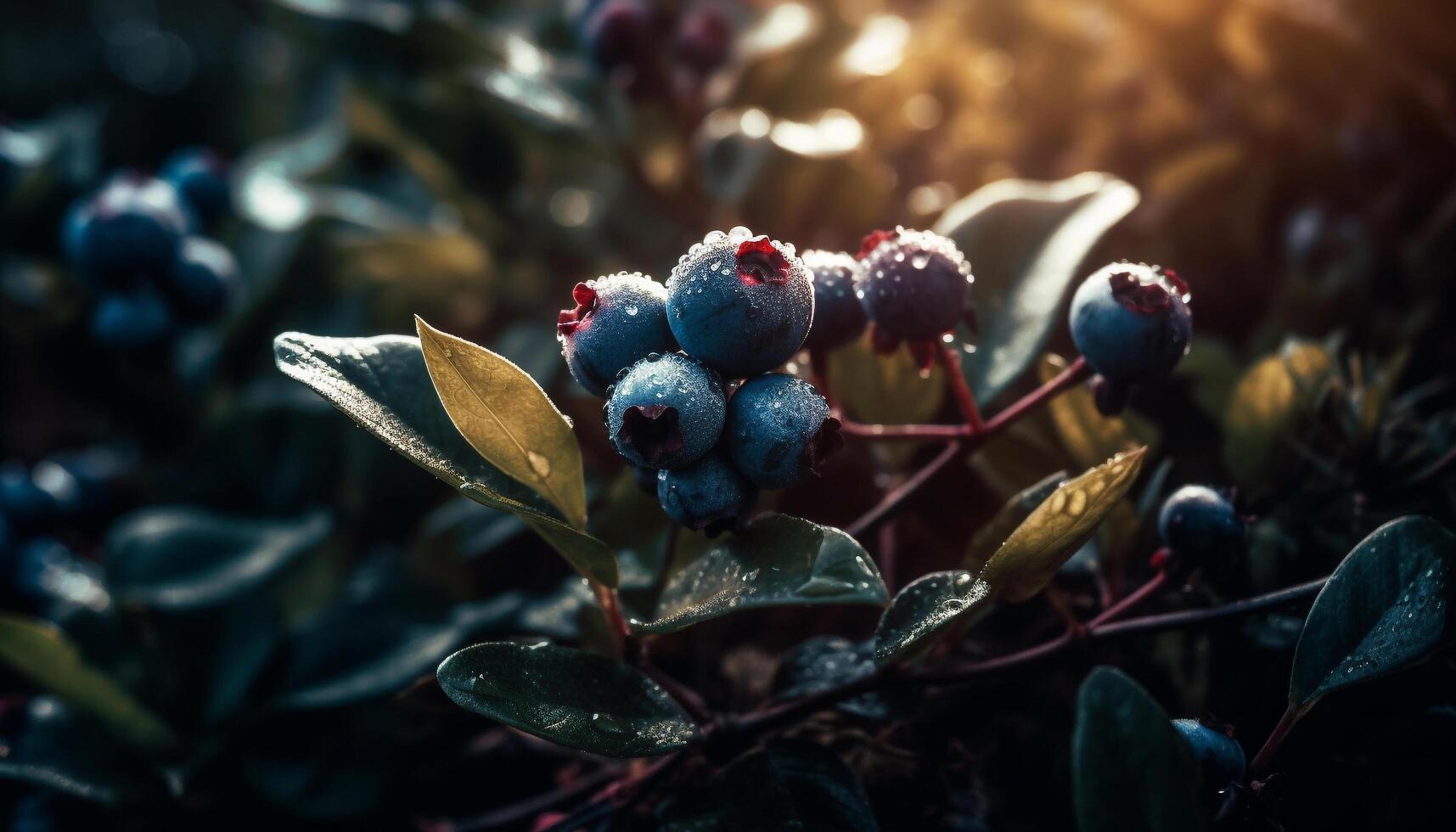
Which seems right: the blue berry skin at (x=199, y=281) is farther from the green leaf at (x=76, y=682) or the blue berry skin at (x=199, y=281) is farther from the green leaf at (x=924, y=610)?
the green leaf at (x=924, y=610)

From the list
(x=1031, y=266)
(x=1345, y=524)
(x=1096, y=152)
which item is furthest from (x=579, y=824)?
(x=1096, y=152)

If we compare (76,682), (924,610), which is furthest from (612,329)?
(76,682)

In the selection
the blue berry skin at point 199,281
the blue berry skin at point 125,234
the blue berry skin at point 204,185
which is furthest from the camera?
the blue berry skin at point 204,185

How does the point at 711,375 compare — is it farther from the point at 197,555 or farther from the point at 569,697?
the point at 197,555

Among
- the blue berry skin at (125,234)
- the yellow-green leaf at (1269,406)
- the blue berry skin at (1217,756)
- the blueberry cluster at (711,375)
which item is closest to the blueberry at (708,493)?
the blueberry cluster at (711,375)

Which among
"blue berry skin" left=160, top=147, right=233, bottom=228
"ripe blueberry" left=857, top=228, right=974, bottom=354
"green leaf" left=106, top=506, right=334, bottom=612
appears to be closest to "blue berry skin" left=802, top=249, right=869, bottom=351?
"ripe blueberry" left=857, top=228, right=974, bottom=354

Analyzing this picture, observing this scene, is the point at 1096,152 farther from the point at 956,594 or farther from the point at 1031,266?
the point at 956,594

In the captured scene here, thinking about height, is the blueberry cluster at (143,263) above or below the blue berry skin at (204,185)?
below
